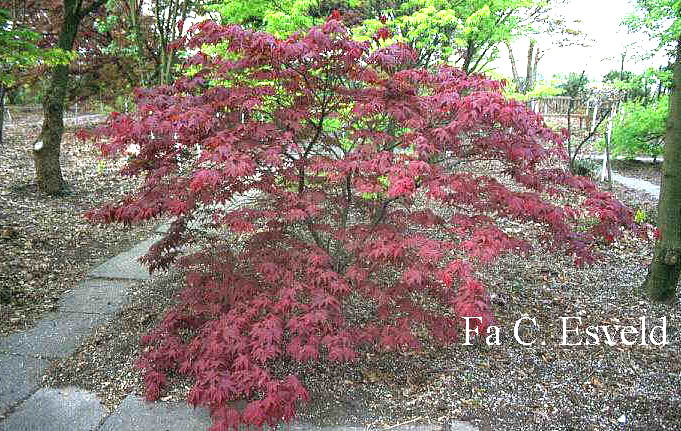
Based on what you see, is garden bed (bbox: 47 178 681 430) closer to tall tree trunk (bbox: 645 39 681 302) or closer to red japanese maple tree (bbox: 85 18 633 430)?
tall tree trunk (bbox: 645 39 681 302)

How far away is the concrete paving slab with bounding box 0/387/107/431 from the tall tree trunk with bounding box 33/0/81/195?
191 inches

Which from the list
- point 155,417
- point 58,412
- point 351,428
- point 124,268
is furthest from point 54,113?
point 351,428

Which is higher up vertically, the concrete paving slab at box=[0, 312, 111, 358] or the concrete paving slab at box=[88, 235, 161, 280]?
the concrete paving slab at box=[88, 235, 161, 280]

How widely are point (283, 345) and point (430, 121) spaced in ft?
5.85

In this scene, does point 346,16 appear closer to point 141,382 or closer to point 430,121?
point 430,121

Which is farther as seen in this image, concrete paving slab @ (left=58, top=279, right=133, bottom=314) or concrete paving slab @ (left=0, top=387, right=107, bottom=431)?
concrete paving slab @ (left=58, top=279, right=133, bottom=314)

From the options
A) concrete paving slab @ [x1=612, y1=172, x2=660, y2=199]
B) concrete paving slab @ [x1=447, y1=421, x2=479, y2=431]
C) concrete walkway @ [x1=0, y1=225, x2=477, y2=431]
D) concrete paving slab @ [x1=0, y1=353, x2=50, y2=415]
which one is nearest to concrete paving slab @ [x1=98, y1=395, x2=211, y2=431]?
concrete walkway @ [x1=0, y1=225, x2=477, y2=431]

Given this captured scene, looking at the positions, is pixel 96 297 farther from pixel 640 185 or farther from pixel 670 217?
pixel 640 185

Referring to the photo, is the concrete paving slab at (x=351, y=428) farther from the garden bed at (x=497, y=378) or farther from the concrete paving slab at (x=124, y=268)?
the concrete paving slab at (x=124, y=268)

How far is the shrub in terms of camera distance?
932 cm

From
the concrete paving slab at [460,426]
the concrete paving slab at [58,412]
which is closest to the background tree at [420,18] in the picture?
the concrete paving slab at [58,412]

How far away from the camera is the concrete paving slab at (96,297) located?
4.07 m

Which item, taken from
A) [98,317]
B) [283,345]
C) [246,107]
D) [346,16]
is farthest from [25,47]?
[346,16]

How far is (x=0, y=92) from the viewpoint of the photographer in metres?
7.37
